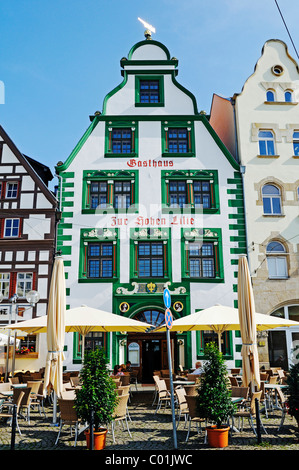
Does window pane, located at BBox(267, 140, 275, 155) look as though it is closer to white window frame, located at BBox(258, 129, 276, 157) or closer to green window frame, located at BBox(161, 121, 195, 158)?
white window frame, located at BBox(258, 129, 276, 157)

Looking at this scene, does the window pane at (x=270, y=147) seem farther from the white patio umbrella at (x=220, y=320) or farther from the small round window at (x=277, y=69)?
the white patio umbrella at (x=220, y=320)

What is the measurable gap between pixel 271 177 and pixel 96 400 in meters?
16.0

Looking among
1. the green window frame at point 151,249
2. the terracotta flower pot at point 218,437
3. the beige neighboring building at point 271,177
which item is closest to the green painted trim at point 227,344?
the beige neighboring building at point 271,177

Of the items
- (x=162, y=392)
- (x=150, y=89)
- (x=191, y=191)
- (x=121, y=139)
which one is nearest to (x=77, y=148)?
(x=121, y=139)

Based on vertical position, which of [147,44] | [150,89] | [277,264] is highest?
[147,44]

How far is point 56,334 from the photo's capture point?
10.7m

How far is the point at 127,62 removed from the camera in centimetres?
2258

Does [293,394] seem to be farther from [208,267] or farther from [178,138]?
[178,138]

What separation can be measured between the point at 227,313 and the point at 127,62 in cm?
1498

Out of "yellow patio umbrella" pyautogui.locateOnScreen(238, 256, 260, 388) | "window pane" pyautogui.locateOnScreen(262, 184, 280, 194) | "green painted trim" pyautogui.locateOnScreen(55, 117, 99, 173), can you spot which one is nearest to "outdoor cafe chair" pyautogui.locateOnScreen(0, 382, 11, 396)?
"yellow patio umbrella" pyautogui.locateOnScreen(238, 256, 260, 388)

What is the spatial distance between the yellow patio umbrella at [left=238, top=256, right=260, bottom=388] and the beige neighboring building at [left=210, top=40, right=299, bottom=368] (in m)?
9.03
